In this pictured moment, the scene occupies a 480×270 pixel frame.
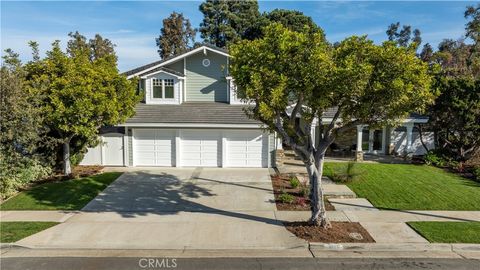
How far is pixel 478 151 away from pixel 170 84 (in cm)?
1749

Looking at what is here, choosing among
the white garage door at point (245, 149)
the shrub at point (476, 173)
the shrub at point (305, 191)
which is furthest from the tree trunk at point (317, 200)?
the shrub at point (476, 173)

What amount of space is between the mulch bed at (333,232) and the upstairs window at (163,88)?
1225 cm

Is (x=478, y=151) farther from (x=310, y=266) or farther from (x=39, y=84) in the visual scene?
(x=39, y=84)

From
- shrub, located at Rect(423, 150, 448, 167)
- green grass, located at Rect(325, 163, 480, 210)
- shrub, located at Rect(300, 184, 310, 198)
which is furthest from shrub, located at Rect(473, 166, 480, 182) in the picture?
shrub, located at Rect(300, 184, 310, 198)

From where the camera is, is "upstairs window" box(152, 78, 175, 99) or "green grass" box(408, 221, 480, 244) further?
"upstairs window" box(152, 78, 175, 99)

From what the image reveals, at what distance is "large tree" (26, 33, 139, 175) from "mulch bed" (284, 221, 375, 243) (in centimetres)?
955

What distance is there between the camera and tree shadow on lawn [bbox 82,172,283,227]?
42.0 feet

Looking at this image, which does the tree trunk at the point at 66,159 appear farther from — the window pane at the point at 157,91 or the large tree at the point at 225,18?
the large tree at the point at 225,18

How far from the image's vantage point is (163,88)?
68.9 ft

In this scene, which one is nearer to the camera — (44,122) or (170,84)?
(44,122)

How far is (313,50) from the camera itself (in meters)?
9.77

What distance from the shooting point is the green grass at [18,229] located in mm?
10258

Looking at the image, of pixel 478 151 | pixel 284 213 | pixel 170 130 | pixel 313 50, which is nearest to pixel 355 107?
pixel 313 50

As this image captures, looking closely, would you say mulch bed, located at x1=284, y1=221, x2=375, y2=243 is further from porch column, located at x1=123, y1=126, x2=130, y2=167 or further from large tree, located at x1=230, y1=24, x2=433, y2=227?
porch column, located at x1=123, y1=126, x2=130, y2=167
